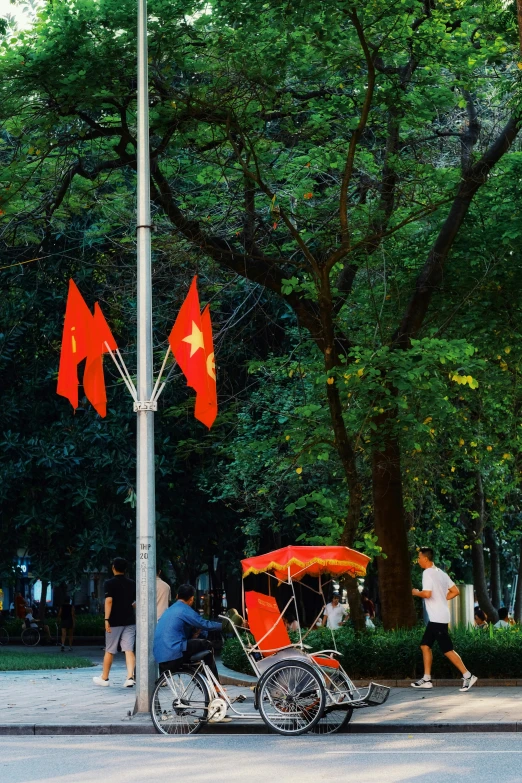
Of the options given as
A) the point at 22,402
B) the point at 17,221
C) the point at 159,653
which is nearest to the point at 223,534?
the point at 22,402

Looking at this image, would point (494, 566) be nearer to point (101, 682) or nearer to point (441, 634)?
point (101, 682)

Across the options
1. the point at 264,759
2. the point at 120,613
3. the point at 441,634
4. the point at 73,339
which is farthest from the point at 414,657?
the point at 264,759

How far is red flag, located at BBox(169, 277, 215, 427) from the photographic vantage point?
46.4 feet

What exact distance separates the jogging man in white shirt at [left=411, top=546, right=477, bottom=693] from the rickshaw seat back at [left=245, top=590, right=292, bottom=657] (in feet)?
11.6

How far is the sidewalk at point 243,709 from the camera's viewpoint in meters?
12.4

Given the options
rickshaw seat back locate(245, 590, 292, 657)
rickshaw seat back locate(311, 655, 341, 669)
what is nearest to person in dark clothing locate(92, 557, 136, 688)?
rickshaw seat back locate(245, 590, 292, 657)

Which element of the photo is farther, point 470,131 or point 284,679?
point 470,131

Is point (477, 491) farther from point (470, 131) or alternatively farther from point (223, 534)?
point (470, 131)

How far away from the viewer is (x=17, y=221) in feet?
62.1

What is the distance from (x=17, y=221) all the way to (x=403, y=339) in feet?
21.5

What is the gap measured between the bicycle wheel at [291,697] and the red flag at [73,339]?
4.47 meters

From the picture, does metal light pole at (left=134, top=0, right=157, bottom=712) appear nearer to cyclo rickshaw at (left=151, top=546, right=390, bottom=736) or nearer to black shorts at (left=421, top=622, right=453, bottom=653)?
cyclo rickshaw at (left=151, top=546, right=390, bottom=736)

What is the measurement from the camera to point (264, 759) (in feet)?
33.0

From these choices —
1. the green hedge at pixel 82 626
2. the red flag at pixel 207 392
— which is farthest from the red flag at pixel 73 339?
the green hedge at pixel 82 626
